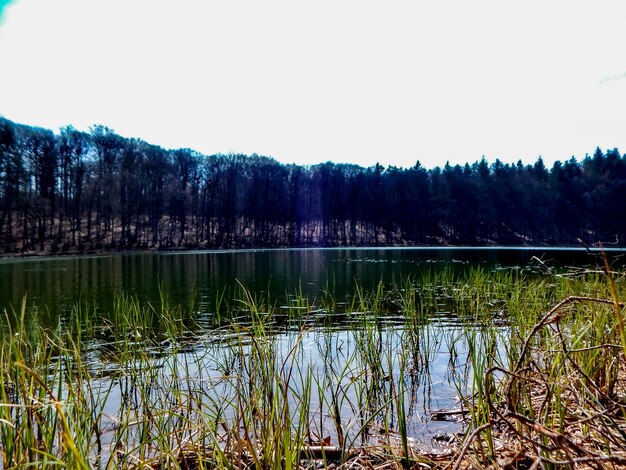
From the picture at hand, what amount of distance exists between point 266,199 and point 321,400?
65.5 m

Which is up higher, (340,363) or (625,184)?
(625,184)

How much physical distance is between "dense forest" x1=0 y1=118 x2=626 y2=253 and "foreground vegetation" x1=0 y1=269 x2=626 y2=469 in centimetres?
4817

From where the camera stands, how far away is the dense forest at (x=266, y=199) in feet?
164

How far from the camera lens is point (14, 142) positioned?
47.8 metres

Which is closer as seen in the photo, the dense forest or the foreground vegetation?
the foreground vegetation

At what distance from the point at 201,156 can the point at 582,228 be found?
229 ft

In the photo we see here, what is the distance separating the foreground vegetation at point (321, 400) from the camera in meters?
2.03

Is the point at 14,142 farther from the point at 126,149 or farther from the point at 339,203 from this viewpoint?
the point at 339,203

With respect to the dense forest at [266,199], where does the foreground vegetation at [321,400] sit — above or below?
below

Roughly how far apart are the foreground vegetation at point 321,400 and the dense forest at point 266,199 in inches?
1897

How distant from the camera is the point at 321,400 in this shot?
11.2ft

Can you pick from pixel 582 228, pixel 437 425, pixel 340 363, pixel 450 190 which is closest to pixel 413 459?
pixel 437 425

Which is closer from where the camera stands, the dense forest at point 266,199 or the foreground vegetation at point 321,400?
the foreground vegetation at point 321,400

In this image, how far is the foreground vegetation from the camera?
203cm
